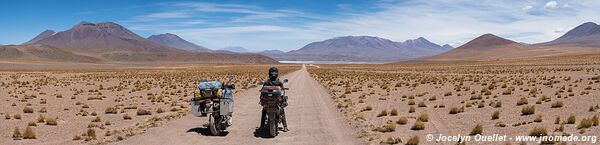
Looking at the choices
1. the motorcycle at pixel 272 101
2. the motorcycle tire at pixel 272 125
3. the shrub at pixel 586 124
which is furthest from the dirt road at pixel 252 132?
the shrub at pixel 586 124

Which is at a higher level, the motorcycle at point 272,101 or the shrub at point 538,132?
the motorcycle at point 272,101

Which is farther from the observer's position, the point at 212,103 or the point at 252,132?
the point at 252,132

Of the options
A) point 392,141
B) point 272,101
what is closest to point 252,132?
point 272,101

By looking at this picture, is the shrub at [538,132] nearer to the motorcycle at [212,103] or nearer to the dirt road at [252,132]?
the dirt road at [252,132]

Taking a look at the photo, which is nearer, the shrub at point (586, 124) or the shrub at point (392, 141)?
the shrub at point (392, 141)

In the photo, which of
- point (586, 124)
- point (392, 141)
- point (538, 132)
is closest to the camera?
point (538, 132)

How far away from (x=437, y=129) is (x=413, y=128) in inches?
24.2

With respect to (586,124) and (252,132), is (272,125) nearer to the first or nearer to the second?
(252,132)

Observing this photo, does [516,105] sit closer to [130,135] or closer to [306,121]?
[306,121]

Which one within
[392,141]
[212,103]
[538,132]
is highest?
[212,103]

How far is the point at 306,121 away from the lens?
14.9 metres

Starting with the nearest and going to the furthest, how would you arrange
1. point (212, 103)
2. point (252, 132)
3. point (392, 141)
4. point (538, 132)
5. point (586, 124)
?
point (538, 132)
point (392, 141)
point (586, 124)
point (212, 103)
point (252, 132)

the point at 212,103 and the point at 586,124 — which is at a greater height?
the point at 212,103

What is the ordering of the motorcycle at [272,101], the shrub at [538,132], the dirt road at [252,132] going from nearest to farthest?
the shrub at [538,132] → the dirt road at [252,132] → the motorcycle at [272,101]
